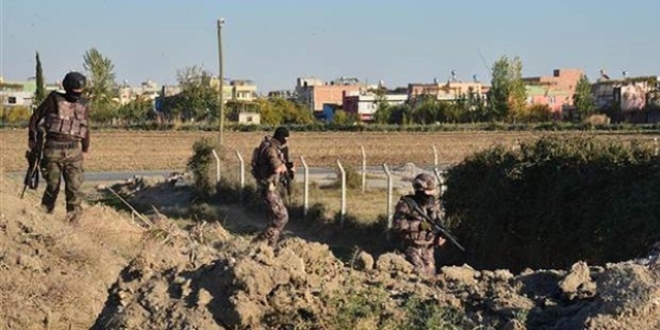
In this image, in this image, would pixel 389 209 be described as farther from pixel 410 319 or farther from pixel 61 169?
pixel 410 319

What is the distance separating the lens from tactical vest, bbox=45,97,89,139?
10320 mm

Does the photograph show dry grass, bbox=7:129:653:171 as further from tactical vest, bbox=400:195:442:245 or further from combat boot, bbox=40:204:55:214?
tactical vest, bbox=400:195:442:245

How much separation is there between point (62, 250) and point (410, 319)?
335cm

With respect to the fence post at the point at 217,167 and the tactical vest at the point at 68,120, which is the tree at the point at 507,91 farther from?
the tactical vest at the point at 68,120

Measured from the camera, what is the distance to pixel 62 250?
7719mm

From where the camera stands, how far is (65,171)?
1063 centimetres

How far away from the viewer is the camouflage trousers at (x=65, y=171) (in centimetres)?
1048

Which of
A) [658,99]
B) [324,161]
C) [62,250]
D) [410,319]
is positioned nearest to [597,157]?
[62,250]

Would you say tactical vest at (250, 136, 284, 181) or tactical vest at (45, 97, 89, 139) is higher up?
tactical vest at (45, 97, 89, 139)

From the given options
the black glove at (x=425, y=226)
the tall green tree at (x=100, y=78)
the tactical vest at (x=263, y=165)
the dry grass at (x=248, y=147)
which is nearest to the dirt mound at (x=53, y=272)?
the black glove at (x=425, y=226)

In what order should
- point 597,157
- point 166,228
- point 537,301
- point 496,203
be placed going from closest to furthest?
point 537,301 < point 166,228 < point 597,157 < point 496,203

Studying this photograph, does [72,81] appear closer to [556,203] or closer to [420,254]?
[420,254]

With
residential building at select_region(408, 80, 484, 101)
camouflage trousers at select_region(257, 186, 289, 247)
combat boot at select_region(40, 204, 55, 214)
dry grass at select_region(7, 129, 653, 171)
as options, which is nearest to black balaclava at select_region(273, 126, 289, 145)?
camouflage trousers at select_region(257, 186, 289, 247)

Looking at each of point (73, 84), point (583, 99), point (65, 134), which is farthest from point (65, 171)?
point (583, 99)
